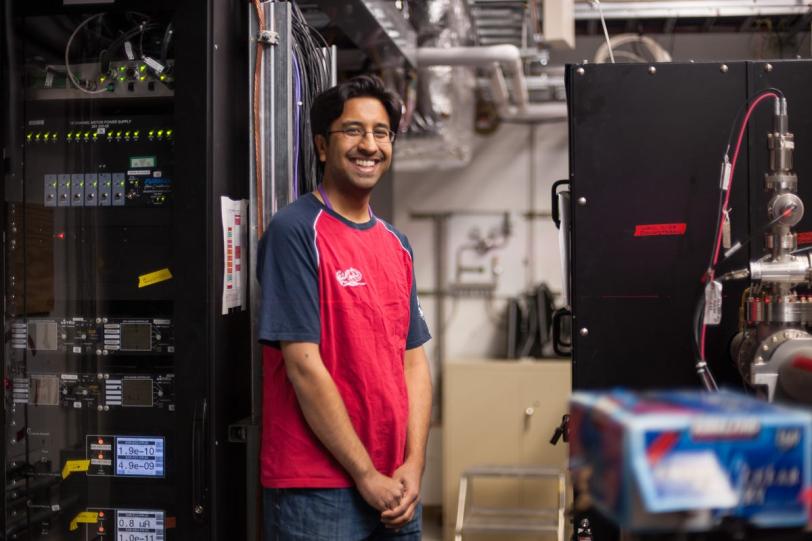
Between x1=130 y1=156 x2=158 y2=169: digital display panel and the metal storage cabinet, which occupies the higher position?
x1=130 y1=156 x2=158 y2=169: digital display panel

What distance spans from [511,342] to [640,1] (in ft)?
6.55

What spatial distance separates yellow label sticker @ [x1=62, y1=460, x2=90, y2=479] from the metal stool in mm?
2492

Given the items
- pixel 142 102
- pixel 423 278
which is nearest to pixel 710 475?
A: pixel 142 102

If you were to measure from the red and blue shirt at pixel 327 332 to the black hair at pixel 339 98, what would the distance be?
7.2 inches

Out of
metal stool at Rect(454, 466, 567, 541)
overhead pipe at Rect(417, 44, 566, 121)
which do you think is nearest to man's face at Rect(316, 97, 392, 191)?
overhead pipe at Rect(417, 44, 566, 121)

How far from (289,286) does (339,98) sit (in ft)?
1.48

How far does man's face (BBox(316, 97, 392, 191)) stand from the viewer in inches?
75.1

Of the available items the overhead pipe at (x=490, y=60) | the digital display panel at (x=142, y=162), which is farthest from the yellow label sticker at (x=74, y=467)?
the overhead pipe at (x=490, y=60)

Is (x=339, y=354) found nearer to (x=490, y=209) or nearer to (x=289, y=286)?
(x=289, y=286)

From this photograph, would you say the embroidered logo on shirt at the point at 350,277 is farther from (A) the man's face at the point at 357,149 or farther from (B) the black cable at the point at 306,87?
(B) the black cable at the point at 306,87

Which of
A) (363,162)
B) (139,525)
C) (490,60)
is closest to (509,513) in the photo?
(490,60)

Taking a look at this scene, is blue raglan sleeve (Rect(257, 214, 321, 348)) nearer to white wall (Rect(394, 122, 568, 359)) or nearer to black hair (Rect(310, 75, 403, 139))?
black hair (Rect(310, 75, 403, 139))

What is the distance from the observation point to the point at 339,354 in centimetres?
185

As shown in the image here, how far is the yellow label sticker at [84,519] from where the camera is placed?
2.05 metres
